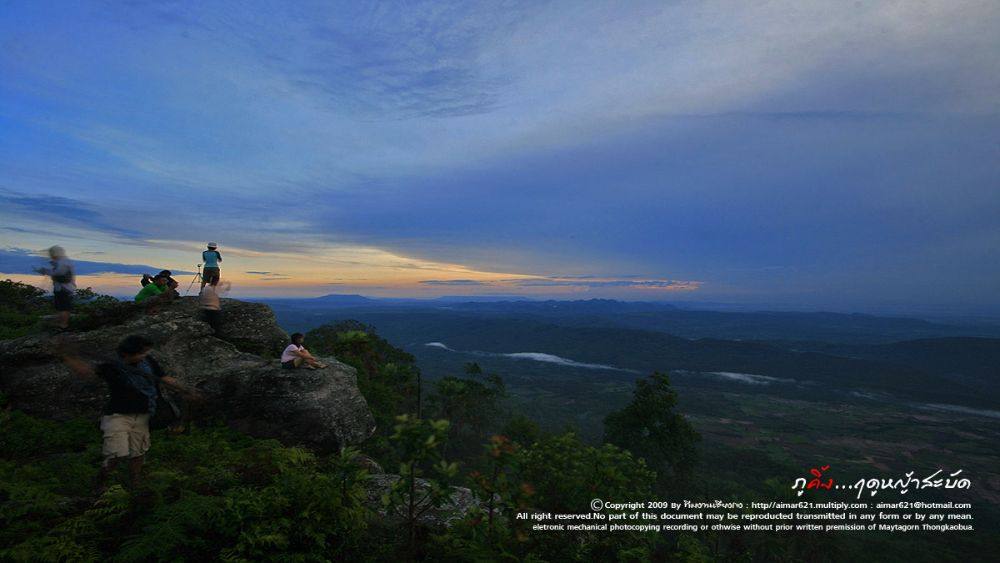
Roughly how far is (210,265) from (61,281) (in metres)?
4.07

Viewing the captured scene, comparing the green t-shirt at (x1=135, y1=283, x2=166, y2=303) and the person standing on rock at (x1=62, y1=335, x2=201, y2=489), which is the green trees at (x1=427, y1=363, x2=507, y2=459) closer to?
the green t-shirt at (x1=135, y1=283, x2=166, y2=303)

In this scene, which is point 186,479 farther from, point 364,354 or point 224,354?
point 364,354

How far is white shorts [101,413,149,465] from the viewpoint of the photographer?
6594 millimetres

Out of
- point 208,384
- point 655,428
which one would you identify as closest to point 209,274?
point 208,384

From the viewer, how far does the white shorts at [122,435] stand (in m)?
6.59

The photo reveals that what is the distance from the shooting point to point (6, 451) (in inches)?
339

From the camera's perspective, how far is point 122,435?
→ 668 centimetres

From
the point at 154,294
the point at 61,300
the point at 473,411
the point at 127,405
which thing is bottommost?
the point at 473,411

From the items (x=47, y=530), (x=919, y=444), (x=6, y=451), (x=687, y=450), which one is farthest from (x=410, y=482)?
(x=919, y=444)

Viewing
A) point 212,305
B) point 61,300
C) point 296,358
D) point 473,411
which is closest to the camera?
point 296,358

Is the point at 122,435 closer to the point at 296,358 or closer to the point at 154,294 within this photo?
the point at 296,358

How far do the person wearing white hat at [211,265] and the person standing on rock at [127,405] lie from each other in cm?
990

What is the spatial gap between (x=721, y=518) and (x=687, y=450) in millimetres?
34868

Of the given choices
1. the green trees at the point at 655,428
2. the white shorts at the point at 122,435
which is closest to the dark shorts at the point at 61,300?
the white shorts at the point at 122,435
